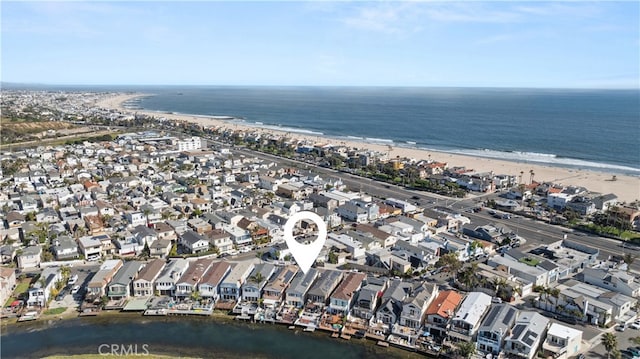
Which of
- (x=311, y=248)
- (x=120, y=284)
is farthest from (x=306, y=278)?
(x=120, y=284)

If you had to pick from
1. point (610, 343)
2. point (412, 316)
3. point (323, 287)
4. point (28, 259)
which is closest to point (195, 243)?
point (28, 259)

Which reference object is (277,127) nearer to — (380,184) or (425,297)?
(380,184)

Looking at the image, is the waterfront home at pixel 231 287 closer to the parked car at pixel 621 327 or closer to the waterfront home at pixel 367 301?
the waterfront home at pixel 367 301

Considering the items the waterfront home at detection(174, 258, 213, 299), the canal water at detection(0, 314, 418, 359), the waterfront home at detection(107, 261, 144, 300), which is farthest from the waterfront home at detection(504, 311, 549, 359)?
the waterfront home at detection(107, 261, 144, 300)

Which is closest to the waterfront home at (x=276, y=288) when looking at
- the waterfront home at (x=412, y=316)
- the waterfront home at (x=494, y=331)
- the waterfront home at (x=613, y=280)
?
the waterfront home at (x=412, y=316)

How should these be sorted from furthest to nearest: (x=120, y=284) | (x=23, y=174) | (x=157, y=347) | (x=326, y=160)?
(x=326, y=160) → (x=23, y=174) → (x=120, y=284) → (x=157, y=347)

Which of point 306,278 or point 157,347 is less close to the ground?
point 306,278
